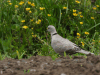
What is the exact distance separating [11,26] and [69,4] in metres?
2.15

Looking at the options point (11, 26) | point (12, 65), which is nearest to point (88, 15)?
point (11, 26)

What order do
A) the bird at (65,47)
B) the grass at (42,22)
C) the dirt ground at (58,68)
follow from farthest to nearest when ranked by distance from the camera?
the grass at (42,22) < the bird at (65,47) < the dirt ground at (58,68)

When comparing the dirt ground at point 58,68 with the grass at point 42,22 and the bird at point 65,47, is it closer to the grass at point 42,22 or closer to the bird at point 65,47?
the bird at point 65,47

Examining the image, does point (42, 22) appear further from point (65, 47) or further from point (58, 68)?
point (58, 68)

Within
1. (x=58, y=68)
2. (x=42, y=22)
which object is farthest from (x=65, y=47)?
(x=42, y=22)

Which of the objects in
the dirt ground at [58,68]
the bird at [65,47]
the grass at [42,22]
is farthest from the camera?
the grass at [42,22]

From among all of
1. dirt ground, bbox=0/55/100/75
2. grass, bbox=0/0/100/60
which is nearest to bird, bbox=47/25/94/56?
dirt ground, bbox=0/55/100/75

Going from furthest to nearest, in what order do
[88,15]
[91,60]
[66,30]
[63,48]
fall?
[88,15]
[66,30]
[63,48]
[91,60]

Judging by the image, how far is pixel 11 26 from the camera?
4934 millimetres

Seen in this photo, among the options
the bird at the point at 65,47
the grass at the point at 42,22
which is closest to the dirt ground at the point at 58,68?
the bird at the point at 65,47

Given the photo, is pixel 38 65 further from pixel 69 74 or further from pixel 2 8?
pixel 2 8

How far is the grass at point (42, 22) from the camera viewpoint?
15.3ft

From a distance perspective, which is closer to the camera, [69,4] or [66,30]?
[66,30]

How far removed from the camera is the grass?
465 cm
